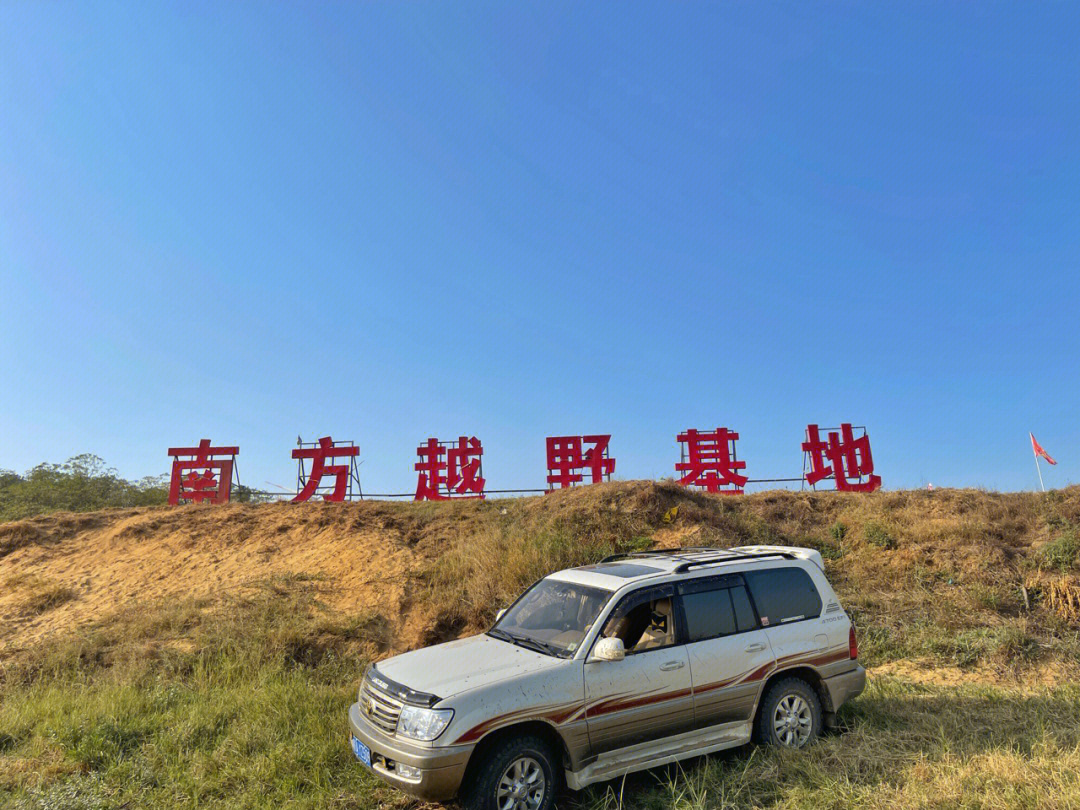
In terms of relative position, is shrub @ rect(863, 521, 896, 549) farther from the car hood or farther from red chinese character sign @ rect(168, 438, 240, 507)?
red chinese character sign @ rect(168, 438, 240, 507)

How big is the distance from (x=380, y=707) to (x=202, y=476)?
1870 centimetres

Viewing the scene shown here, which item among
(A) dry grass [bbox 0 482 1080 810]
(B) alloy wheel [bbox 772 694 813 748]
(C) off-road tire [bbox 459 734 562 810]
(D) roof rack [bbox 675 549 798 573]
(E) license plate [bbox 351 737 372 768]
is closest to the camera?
(C) off-road tire [bbox 459 734 562 810]

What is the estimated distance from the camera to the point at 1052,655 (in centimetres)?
1003

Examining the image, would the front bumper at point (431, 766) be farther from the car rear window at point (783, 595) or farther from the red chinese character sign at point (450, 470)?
the red chinese character sign at point (450, 470)

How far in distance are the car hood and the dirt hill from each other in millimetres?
5759

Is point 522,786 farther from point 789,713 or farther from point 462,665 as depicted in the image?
point 789,713

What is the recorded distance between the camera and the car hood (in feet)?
16.0

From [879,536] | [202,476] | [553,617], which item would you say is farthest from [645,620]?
[202,476]

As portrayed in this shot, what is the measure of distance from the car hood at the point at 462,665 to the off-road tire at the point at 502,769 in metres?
0.45

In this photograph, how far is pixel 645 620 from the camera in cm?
584

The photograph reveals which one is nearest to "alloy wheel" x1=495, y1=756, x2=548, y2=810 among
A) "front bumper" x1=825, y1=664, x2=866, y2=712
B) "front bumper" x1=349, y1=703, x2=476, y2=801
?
"front bumper" x1=349, y1=703, x2=476, y2=801

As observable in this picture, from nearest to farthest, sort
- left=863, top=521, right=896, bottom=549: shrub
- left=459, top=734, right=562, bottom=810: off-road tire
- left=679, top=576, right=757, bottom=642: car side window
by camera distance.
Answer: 1. left=459, top=734, right=562, bottom=810: off-road tire
2. left=679, top=576, right=757, bottom=642: car side window
3. left=863, top=521, right=896, bottom=549: shrub

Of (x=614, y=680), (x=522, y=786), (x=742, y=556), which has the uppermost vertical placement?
(x=742, y=556)

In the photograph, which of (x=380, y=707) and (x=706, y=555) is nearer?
(x=380, y=707)
